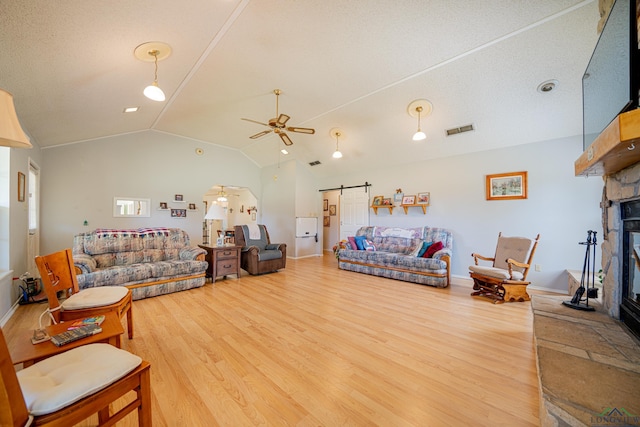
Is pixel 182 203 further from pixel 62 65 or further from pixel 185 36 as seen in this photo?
pixel 185 36

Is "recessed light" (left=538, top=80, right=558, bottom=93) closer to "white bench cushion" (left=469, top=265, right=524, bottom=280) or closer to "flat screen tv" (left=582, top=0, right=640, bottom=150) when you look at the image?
"flat screen tv" (left=582, top=0, right=640, bottom=150)

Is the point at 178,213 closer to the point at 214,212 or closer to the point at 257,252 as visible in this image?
the point at 214,212

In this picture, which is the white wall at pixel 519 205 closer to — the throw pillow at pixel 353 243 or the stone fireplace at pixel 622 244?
the throw pillow at pixel 353 243

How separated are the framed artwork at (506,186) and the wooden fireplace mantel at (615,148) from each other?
2549 mm

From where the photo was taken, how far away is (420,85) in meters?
3.62

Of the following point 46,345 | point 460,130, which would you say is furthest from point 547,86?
point 46,345

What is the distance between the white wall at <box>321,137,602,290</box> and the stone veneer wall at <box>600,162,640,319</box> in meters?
2.20

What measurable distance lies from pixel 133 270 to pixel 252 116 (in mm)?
3398

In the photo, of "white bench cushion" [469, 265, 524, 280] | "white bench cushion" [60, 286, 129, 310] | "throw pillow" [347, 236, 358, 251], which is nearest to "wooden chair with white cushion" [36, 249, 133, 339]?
"white bench cushion" [60, 286, 129, 310]

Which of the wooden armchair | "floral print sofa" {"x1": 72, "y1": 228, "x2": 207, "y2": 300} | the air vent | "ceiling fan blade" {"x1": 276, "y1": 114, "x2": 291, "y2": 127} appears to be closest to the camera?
"floral print sofa" {"x1": 72, "y1": 228, "x2": 207, "y2": 300}

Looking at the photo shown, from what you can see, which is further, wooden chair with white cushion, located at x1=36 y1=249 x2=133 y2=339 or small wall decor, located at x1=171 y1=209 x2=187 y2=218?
small wall decor, located at x1=171 y1=209 x2=187 y2=218

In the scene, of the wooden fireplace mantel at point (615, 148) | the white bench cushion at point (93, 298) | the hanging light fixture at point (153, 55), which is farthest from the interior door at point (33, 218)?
the wooden fireplace mantel at point (615, 148)

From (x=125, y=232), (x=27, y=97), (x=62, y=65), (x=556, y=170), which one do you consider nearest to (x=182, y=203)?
(x=125, y=232)

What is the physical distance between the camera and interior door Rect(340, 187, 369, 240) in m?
6.61
